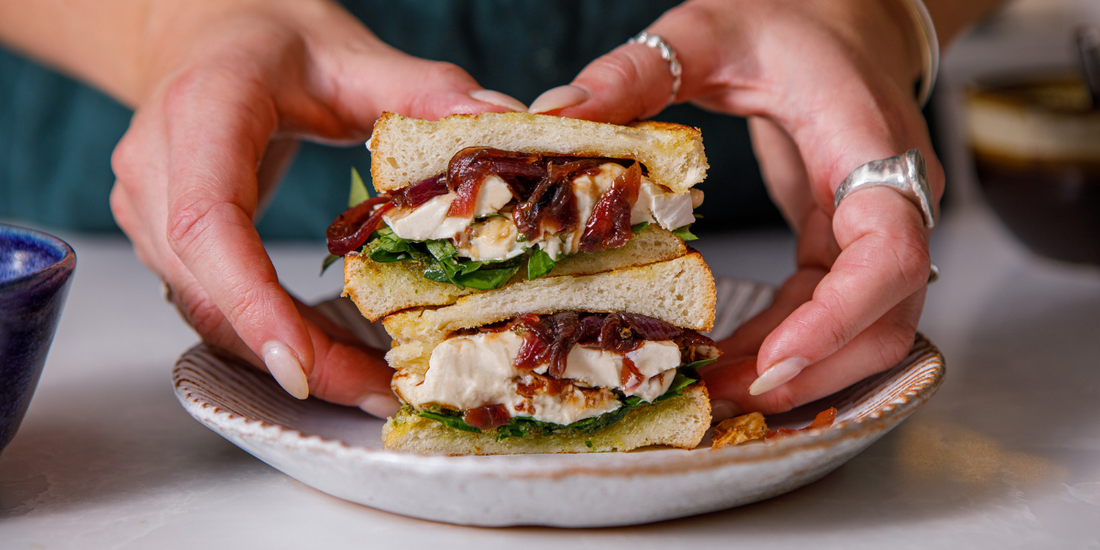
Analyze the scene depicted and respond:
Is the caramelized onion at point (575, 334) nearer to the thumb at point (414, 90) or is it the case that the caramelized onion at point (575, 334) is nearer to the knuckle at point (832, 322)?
the knuckle at point (832, 322)

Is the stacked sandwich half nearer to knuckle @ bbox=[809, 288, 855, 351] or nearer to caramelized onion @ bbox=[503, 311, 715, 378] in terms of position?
caramelized onion @ bbox=[503, 311, 715, 378]

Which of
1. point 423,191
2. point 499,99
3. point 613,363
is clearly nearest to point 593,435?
point 613,363

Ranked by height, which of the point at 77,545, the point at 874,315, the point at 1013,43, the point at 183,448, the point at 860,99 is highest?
the point at 860,99

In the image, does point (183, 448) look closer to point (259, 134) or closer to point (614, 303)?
point (259, 134)

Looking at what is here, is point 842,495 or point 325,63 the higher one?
point 325,63

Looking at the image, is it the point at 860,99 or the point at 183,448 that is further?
the point at 860,99

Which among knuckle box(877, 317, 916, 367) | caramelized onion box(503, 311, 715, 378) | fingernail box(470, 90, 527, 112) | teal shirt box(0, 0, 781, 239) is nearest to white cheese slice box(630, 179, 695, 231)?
caramelized onion box(503, 311, 715, 378)

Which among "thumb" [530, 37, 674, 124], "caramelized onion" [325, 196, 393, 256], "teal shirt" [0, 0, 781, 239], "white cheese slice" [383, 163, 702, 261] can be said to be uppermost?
"thumb" [530, 37, 674, 124]

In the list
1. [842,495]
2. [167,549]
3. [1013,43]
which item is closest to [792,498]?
[842,495]
